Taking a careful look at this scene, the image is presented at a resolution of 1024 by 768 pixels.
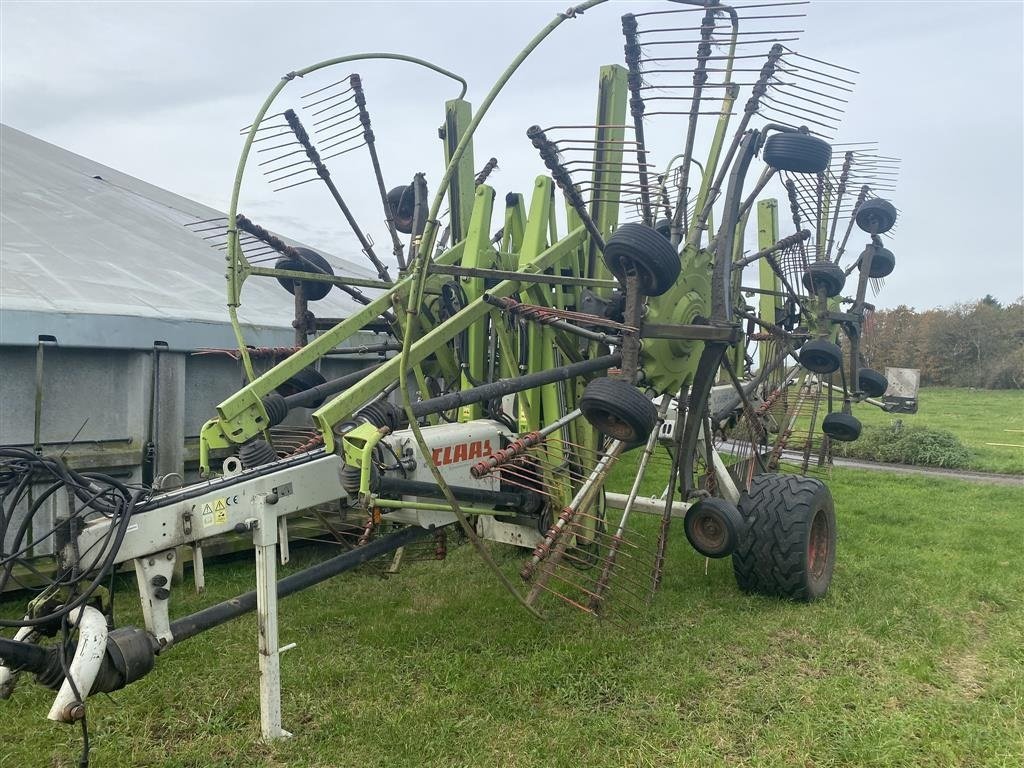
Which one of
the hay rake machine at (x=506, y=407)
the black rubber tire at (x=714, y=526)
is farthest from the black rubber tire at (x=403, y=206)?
the black rubber tire at (x=714, y=526)

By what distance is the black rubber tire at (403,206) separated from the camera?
6.87 meters

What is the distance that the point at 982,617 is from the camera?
19.3 ft

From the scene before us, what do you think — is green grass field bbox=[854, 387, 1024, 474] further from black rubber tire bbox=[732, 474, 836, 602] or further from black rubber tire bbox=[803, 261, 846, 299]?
black rubber tire bbox=[732, 474, 836, 602]

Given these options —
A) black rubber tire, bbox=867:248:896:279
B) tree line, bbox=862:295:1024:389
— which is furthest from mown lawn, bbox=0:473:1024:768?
tree line, bbox=862:295:1024:389

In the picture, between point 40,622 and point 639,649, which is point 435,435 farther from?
point 40,622

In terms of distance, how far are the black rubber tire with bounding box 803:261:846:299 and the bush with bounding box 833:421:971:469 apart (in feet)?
28.9

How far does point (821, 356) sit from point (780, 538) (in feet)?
6.41

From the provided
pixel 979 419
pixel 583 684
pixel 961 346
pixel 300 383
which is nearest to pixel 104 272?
pixel 300 383

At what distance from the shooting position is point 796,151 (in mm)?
5023

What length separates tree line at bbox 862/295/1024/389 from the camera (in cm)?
3640

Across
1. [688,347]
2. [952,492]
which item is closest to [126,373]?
[688,347]

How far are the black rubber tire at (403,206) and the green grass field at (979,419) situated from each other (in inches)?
484

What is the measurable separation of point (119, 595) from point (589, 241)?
4.39 metres

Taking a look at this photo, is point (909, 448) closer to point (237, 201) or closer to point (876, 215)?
point (876, 215)
